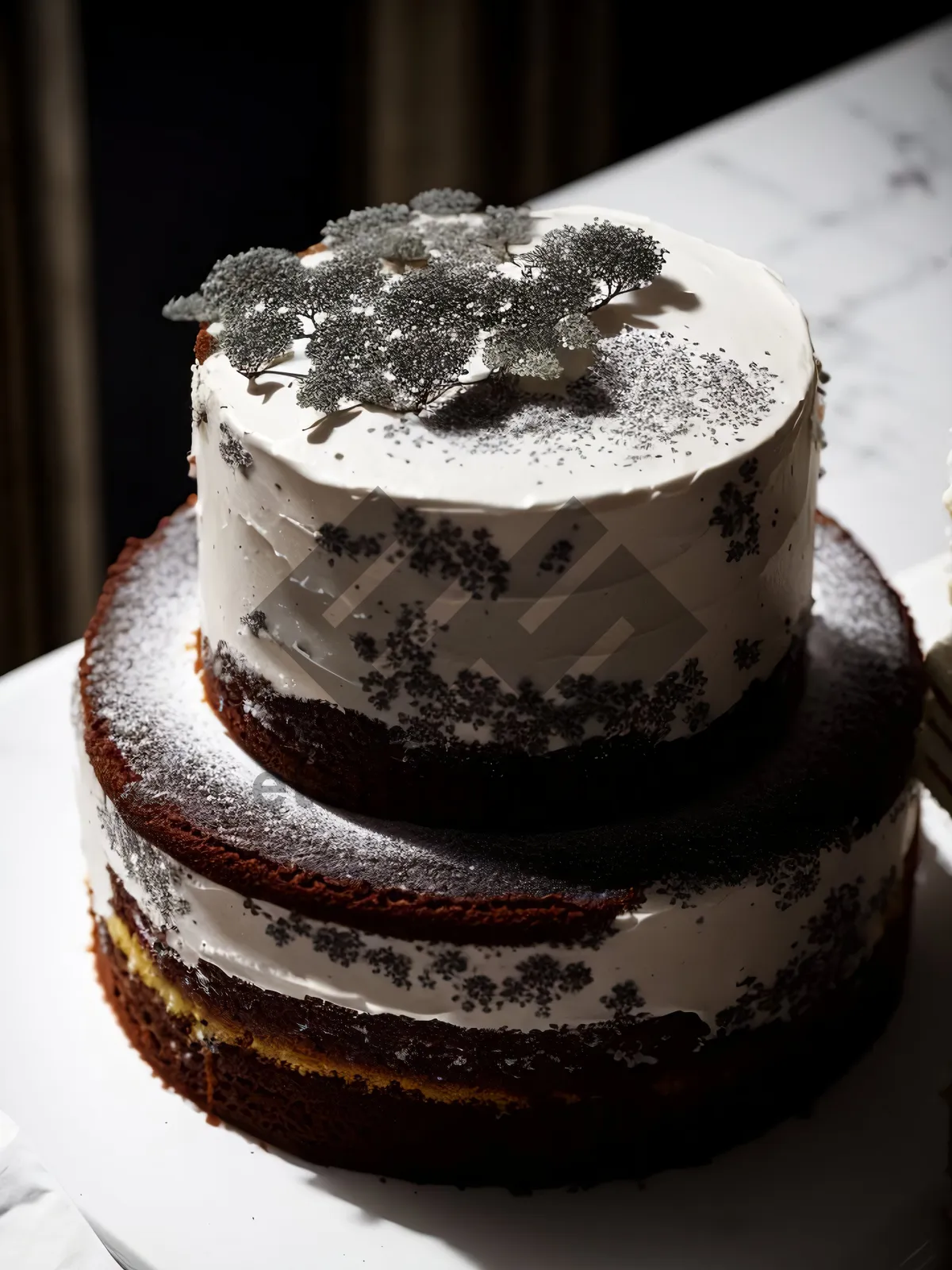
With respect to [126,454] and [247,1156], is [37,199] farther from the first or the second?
[247,1156]

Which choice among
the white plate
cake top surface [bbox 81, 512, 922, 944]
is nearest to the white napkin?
the white plate

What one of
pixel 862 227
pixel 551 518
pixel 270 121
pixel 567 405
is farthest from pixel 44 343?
pixel 551 518

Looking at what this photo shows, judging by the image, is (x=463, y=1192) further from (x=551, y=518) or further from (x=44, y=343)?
(x=44, y=343)

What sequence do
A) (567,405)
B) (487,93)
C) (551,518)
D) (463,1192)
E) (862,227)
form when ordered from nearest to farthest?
(551,518), (567,405), (463,1192), (862,227), (487,93)

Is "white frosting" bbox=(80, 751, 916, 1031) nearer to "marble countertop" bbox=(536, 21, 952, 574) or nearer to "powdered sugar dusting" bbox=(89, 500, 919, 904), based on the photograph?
"powdered sugar dusting" bbox=(89, 500, 919, 904)

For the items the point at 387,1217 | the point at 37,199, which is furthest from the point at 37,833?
the point at 37,199

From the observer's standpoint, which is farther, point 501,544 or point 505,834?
point 505,834

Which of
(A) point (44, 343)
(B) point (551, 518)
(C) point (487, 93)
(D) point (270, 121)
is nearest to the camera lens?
(B) point (551, 518)

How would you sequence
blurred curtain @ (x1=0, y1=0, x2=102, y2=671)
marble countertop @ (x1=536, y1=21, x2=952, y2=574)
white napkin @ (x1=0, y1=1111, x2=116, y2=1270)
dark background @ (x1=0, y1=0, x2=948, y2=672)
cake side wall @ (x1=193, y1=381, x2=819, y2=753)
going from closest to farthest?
1. cake side wall @ (x1=193, y1=381, x2=819, y2=753)
2. white napkin @ (x1=0, y1=1111, x2=116, y2=1270)
3. marble countertop @ (x1=536, y1=21, x2=952, y2=574)
4. blurred curtain @ (x1=0, y1=0, x2=102, y2=671)
5. dark background @ (x1=0, y1=0, x2=948, y2=672)
